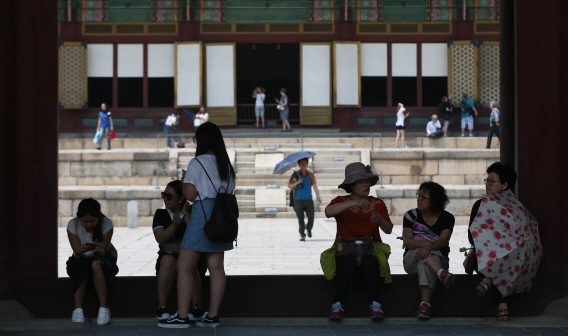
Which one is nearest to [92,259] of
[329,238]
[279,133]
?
[329,238]

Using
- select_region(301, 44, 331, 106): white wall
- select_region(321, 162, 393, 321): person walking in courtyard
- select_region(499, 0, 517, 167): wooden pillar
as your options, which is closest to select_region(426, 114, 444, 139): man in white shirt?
select_region(301, 44, 331, 106): white wall

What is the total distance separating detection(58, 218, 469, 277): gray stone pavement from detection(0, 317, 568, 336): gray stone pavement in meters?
2.87

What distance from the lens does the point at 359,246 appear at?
527cm

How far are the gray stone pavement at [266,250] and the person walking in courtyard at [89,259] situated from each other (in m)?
2.94

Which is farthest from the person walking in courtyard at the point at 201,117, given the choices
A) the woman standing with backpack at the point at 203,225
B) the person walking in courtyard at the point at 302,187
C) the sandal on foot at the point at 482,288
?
the sandal on foot at the point at 482,288

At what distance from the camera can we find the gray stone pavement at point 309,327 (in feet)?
16.0

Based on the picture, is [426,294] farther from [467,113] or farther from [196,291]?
[467,113]

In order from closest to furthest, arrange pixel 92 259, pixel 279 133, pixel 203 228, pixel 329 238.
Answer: pixel 203 228, pixel 92 259, pixel 329 238, pixel 279 133

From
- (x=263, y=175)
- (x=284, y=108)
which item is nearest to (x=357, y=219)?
(x=263, y=175)

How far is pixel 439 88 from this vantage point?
22.1 metres

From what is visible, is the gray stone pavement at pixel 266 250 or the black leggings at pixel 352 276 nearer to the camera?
the black leggings at pixel 352 276

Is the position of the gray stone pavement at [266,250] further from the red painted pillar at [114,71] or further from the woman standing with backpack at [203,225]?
the red painted pillar at [114,71]

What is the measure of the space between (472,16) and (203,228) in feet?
60.6

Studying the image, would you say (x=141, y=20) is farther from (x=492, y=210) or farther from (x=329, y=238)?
(x=492, y=210)
